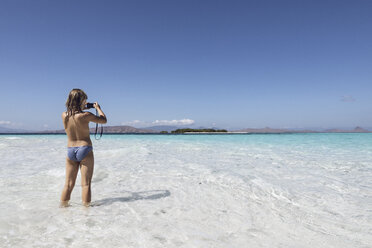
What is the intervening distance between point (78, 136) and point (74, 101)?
0.60 meters

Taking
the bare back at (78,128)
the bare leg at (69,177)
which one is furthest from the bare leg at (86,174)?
the bare back at (78,128)

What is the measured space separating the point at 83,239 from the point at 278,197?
12.6ft

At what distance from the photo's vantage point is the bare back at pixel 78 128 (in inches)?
135

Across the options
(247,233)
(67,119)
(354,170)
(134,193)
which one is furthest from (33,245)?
(354,170)

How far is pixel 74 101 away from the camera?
11.1 ft

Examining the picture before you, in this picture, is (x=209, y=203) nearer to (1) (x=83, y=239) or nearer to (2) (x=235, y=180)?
(2) (x=235, y=180)

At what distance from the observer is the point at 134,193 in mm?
4641

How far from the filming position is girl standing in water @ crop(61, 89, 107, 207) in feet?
11.2

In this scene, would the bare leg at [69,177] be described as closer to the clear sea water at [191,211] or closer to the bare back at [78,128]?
the clear sea water at [191,211]

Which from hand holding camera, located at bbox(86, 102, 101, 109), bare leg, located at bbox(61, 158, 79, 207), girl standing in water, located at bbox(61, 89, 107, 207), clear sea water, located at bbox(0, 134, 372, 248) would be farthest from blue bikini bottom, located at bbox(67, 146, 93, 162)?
clear sea water, located at bbox(0, 134, 372, 248)

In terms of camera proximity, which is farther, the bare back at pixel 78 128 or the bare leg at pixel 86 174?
the bare leg at pixel 86 174

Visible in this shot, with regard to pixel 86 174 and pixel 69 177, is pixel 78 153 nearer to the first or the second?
pixel 86 174

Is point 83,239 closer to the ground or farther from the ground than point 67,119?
closer to the ground

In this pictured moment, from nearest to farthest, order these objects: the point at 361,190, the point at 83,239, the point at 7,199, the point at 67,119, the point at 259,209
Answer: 1. the point at 83,239
2. the point at 67,119
3. the point at 259,209
4. the point at 7,199
5. the point at 361,190
